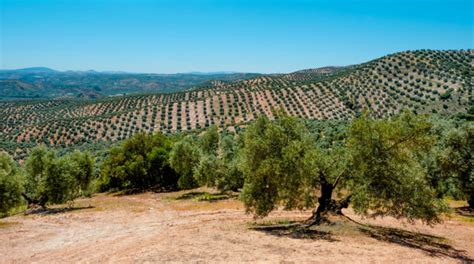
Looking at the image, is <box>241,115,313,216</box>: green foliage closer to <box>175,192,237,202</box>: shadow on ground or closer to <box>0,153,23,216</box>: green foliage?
<box>175,192,237,202</box>: shadow on ground

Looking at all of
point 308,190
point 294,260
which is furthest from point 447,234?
point 294,260

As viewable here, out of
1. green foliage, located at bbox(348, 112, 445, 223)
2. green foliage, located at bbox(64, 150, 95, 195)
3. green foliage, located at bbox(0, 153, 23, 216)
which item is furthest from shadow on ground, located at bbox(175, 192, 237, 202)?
green foliage, located at bbox(348, 112, 445, 223)

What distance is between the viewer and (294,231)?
24266 millimetres

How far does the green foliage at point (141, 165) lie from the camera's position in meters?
59.7

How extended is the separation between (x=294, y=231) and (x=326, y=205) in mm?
3700

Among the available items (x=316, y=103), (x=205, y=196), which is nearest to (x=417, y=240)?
(x=205, y=196)

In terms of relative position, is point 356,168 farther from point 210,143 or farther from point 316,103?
point 316,103

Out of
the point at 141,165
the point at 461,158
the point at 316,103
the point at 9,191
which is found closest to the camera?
the point at 9,191

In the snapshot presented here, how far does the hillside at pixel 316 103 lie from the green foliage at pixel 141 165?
4018 cm

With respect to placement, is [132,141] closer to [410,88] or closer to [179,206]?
[179,206]

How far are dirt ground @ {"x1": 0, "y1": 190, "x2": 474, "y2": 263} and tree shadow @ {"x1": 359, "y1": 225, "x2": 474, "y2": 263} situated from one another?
0.23 feet

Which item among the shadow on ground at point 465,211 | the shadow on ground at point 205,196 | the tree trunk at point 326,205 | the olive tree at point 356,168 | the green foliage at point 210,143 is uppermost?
the olive tree at point 356,168

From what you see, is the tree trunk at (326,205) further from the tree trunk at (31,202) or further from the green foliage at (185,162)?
the tree trunk at (31,202)

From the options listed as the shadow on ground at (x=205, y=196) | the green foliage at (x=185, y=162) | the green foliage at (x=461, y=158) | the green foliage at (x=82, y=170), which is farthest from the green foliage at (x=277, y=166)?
the green foliage at (x=185, y=162)
